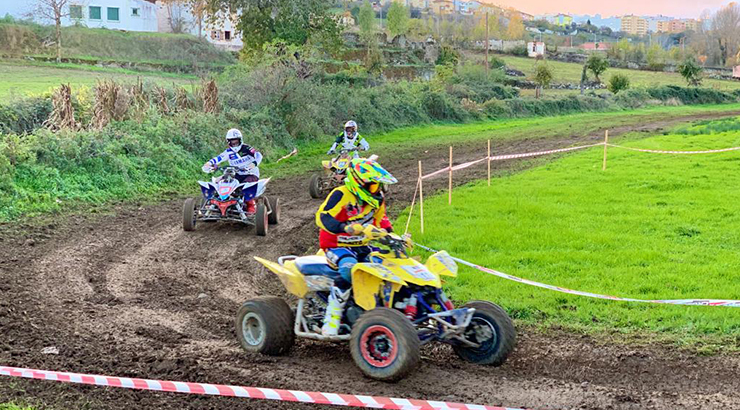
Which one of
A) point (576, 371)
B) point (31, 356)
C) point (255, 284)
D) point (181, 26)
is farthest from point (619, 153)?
point (181, 26)

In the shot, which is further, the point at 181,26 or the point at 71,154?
the point at 181,26

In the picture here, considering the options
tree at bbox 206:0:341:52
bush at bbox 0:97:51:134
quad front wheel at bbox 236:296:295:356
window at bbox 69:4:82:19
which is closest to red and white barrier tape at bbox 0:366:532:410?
quad front wheel at bbox 236:296:295:356

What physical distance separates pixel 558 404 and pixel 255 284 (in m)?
5.52

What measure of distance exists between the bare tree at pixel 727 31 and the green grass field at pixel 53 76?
325 ft

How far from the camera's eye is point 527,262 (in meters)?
11.2

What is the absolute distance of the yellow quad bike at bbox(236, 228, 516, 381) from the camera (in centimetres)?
677

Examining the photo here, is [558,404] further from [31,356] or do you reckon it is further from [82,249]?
[82,249]

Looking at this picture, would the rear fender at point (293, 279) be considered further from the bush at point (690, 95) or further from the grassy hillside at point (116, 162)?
the bush at point (690, 95)

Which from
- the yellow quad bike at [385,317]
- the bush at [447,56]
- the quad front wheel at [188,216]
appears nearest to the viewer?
the yellow quad bike at [385,317]

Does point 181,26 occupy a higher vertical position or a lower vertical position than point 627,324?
higher

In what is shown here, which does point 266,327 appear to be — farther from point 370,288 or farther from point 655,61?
point 655,61

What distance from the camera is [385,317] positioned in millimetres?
6746

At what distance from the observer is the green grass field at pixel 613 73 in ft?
235

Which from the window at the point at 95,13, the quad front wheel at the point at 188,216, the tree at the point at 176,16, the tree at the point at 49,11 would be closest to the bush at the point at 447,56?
the tree at the point at 49,11
